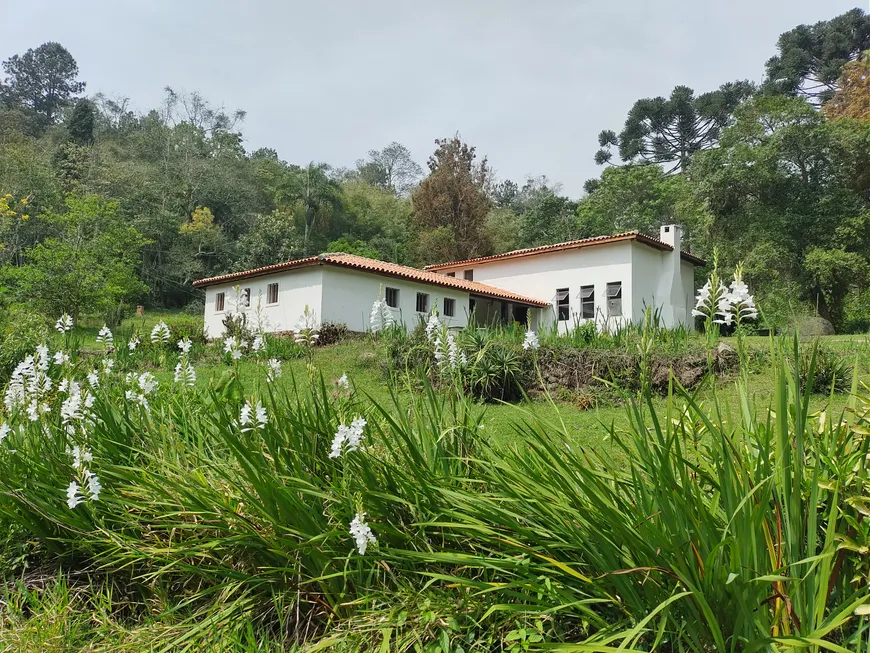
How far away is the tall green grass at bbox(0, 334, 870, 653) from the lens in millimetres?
1709

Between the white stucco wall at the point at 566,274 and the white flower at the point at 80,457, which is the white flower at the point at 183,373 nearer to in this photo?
the white flower at the point at 80,457

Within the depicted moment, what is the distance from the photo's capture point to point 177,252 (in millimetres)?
40562

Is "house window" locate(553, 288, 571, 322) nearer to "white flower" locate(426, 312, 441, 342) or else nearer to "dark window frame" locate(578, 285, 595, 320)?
"dark window frame" locate(578, 285, 595, 320)

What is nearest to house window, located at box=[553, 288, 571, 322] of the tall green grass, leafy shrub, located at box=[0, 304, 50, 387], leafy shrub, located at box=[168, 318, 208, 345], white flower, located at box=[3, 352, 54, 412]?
leafy shrub, located at box=[168, 318, 208, 345]

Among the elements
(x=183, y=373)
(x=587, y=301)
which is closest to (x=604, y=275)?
(x=587, y=301)

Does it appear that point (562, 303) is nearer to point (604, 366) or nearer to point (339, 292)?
point (339, 292)

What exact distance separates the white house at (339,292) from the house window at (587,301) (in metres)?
2.60

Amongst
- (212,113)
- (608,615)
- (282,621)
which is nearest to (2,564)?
(282,621)

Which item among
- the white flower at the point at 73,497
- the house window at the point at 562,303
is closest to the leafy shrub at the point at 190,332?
the house window at the point at 562,303

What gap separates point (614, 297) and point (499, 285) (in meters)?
5.46

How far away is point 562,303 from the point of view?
26.5 metres

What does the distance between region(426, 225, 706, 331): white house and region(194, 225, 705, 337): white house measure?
41mm

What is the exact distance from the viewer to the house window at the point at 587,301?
1009 inches

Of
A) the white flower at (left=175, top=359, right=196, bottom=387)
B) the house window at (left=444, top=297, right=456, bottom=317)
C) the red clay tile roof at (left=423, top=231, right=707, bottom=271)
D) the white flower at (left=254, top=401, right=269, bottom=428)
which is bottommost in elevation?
the white flower at (left=254, top=401, right=269, bottom=428)
